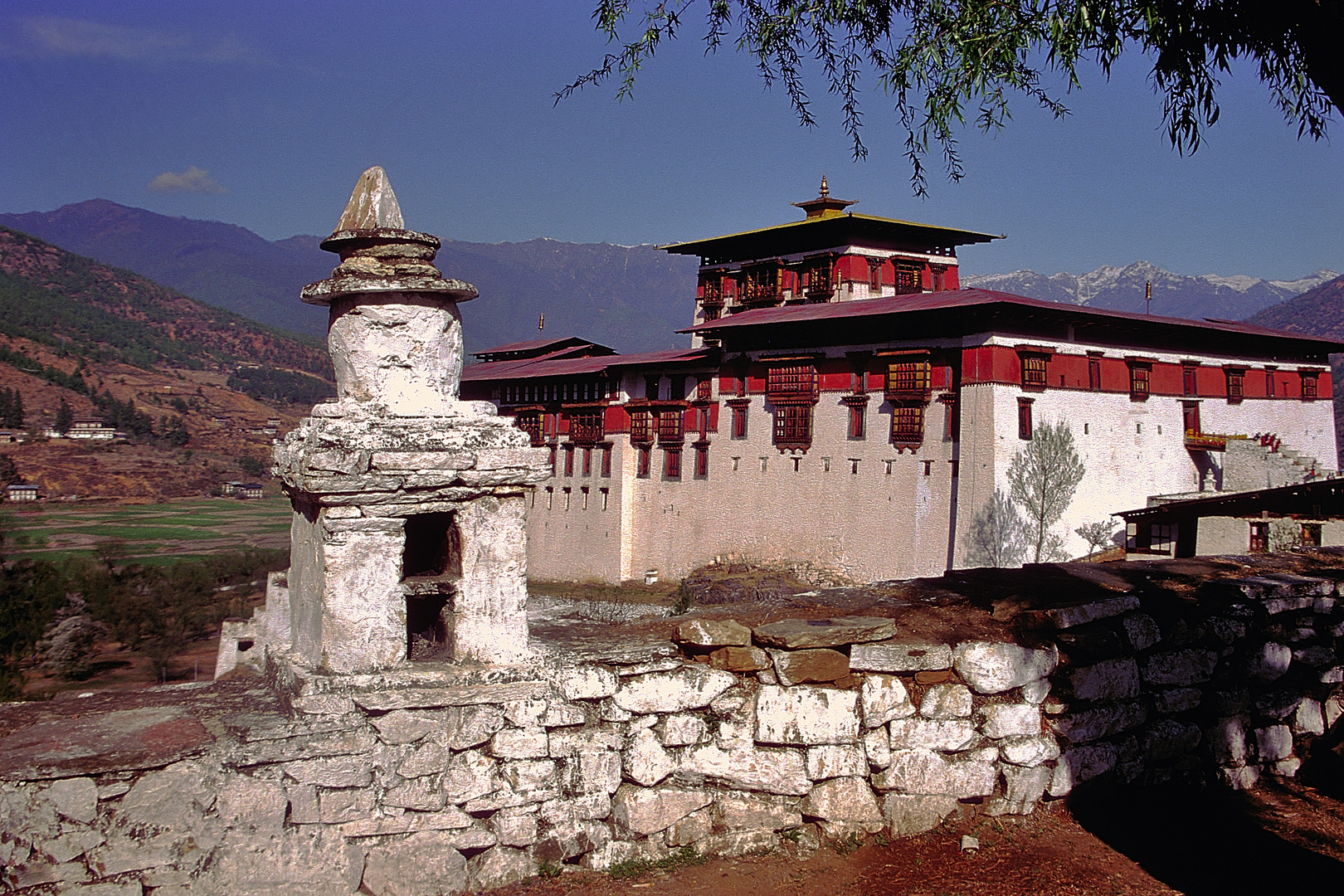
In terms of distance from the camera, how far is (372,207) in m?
6.63

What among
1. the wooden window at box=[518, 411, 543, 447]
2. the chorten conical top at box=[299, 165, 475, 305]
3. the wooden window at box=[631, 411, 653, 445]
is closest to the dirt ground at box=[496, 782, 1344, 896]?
the chorten conical top at box=[299, 165, 475, 305]

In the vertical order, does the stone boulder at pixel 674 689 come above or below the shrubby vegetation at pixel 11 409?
below

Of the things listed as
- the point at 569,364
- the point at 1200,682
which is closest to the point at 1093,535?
the point at 569,364

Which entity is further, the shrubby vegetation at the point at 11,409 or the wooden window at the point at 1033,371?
the shrubby vegetation at the point at 11,409

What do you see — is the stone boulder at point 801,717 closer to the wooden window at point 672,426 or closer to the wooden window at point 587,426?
the wooden window at point 672,426

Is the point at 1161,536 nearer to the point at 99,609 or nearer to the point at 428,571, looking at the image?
the point at 428,571

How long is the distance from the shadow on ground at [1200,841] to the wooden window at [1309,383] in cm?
3645

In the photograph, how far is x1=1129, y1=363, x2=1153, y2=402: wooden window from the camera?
33.1 m

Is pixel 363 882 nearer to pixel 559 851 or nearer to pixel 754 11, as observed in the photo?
pixel 559 851

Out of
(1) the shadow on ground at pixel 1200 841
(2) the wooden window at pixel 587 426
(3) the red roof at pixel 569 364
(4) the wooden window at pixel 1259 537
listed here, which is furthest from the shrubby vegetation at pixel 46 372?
(1) the shadow on ground at pixel 1200 841

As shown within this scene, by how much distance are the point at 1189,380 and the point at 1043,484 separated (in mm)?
8068

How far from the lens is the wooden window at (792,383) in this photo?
34.8m

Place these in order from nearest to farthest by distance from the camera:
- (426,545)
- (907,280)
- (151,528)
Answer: (426,545) → (907,280) → (151,528)

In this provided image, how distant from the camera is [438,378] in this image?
658cm
